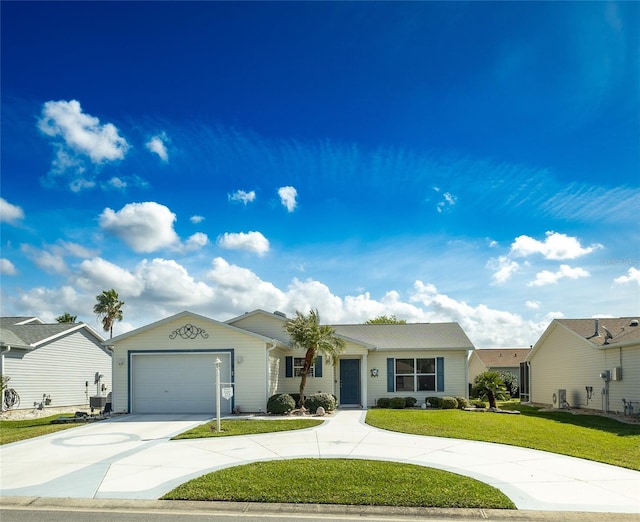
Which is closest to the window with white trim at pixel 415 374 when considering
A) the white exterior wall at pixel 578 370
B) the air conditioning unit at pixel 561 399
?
the air conditioning unit at pixel 561 399

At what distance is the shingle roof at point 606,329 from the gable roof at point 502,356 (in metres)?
15.8

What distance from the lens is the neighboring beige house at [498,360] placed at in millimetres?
42500

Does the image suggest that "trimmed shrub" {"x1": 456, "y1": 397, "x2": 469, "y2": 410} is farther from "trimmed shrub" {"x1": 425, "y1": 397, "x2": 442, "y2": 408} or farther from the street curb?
the street curb

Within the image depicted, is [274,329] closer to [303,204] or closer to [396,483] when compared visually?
[303,204]

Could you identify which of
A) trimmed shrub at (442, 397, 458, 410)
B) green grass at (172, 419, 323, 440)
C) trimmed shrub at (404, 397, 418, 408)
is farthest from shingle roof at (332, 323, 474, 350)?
green grass at (172, 419, 323, 440)

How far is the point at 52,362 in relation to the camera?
25.8m

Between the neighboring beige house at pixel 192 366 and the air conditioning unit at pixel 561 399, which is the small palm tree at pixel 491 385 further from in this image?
the neighboring beige house at pixel 192 366

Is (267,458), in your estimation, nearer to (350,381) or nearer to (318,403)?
(318,403)

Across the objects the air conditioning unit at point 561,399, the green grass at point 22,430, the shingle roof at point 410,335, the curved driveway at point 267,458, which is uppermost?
the shingle roof at point 410,335

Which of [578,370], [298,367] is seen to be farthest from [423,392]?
[578,370]

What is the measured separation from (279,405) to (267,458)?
29.0ft

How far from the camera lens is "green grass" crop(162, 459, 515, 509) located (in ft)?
25.0

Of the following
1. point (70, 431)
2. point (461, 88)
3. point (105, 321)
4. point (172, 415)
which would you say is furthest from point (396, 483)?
point (105, 321)

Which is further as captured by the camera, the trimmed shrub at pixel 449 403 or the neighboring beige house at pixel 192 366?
the trimmed shrub at pixel 449 403
